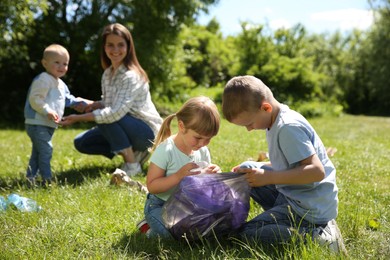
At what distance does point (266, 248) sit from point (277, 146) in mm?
638

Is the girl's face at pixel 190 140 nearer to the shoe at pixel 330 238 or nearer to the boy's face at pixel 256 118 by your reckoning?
the boy's face at pixel 256 118

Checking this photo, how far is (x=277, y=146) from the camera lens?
2869mm

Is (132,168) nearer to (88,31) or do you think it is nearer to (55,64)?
(55,64)

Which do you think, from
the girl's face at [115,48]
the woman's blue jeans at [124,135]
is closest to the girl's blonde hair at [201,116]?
the woman's blue jeans at [124,135]

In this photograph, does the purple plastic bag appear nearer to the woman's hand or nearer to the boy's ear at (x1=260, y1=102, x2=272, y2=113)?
the boy's ear at (x1=260, y1=102, x2=272, y2=113)

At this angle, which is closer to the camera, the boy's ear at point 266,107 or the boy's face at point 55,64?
the boy's ear at point 266,107

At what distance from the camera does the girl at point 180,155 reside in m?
3.04

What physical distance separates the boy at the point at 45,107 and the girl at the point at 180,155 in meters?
1.97

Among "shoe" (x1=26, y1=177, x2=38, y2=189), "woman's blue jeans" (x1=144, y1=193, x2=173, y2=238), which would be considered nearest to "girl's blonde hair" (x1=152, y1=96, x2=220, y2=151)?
"woman's blue jeans" (x1=144, y1=193, x2=173, y2=238)

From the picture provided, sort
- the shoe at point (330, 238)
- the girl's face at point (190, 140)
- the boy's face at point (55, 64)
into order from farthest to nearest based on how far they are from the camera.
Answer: the boy's face at point (55, 64)
the girl's face at point (190, 140)
the shoe at point (330, 238)

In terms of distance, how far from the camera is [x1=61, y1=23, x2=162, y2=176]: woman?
525 cm

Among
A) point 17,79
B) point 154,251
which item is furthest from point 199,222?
point 17,79

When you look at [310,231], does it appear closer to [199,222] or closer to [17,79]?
[199,222]

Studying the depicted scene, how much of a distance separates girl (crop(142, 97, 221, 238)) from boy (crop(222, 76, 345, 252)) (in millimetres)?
227
